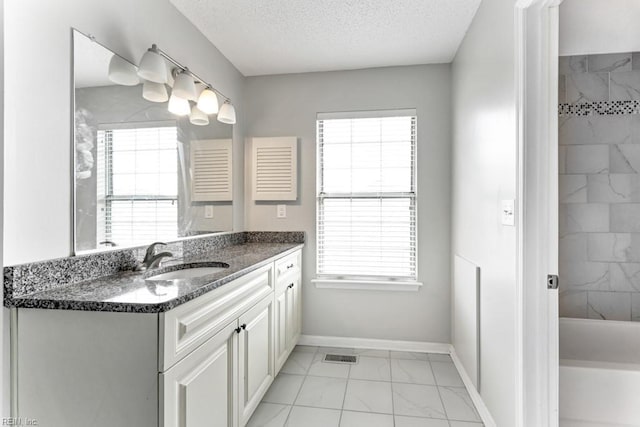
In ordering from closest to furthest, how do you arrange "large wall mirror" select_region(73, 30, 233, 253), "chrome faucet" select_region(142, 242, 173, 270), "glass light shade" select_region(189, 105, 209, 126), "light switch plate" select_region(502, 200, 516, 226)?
"large wall mirror" select_region(73, 30, 233, 253) → "light switch plate" select_region(502, 200, 516, 226) → "chrome faucet" select_region(142, 242, 173, 270) → "glass light shade" select_region(189, 105, 209, 126)

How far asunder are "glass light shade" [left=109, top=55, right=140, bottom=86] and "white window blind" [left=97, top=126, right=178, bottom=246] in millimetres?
232

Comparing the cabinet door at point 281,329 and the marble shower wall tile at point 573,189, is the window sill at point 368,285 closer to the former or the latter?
the cabinet door at point 281,329

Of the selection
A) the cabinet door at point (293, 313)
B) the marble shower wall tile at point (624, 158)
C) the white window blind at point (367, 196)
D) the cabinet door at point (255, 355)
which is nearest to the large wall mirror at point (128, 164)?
the cabinet door at point (255, 355)

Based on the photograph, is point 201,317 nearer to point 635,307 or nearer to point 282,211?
point 282,211

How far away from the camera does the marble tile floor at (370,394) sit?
1875 mm

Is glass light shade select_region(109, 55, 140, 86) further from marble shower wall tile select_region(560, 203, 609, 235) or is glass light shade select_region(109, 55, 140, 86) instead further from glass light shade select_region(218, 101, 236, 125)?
marble shower wall tile select_region(560, 203, 609, 235)

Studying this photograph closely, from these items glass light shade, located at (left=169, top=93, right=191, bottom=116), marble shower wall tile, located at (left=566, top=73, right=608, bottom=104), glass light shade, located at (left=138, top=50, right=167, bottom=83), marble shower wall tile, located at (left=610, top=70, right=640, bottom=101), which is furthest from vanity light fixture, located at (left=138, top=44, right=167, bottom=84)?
marble shower wall tile, located at (left=610, top=70, right=640, bottom=101)

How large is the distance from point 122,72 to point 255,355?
5.23ft

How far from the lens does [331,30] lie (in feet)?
7.36

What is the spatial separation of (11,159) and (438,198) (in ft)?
8.57

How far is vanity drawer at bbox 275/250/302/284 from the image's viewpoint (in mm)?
2229

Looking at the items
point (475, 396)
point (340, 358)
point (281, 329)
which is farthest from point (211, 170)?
point (475, 396)

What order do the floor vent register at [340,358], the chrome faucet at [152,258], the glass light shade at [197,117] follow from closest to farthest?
1. the chrome faucet at [152,258]
2. the glass light shade at [197,117]
3. the floor vent register at [340,358]

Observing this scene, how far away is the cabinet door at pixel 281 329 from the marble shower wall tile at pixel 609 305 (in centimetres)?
212
